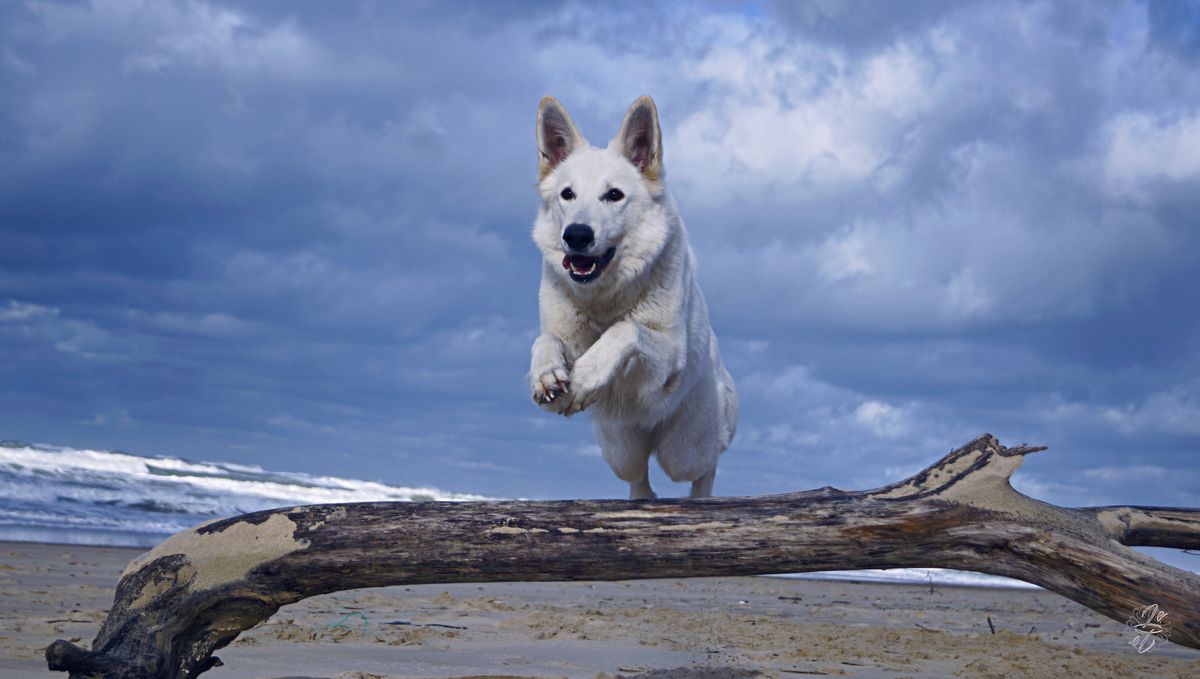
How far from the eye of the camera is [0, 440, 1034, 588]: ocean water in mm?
12938

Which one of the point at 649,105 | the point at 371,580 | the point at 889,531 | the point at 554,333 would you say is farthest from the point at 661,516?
the point at 649,105

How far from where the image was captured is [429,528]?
12.4ft

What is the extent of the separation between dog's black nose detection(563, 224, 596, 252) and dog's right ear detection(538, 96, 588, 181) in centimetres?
83

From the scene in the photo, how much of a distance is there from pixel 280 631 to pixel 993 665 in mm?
4396

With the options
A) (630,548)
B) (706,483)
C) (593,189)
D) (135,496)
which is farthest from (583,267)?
(135,496)

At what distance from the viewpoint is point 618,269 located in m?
5.21

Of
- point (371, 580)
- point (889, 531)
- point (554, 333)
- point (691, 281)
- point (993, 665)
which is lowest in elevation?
point (993, 665)

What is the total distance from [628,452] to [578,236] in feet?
7.01

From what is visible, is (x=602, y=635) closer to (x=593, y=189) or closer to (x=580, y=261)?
(x=580, y=261)

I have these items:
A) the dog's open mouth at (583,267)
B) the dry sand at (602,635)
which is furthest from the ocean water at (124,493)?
the dog's open mouth at (583,267)

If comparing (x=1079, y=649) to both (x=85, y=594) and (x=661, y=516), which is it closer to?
(x=661, y=516)

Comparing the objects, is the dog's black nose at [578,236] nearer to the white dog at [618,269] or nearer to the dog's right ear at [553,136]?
the white dog at [618,269]

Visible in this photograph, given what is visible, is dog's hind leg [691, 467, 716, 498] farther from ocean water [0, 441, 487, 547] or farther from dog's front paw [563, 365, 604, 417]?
ocean water [0, 441, 487, 547]

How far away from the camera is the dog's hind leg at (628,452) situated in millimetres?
6406
